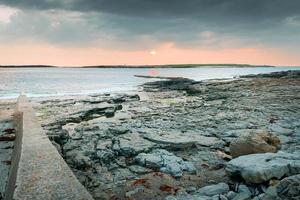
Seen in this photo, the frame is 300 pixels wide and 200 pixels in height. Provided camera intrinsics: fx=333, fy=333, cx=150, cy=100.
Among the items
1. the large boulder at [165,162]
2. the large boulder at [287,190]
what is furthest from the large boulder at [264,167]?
the large boulder at [165,162]

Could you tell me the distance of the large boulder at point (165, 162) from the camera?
7285 mm

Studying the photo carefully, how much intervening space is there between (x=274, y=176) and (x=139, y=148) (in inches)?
159

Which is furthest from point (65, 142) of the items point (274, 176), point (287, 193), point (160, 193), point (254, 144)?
point (287, 193)

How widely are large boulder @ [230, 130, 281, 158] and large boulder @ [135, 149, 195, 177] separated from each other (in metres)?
1.14

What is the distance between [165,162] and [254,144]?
2.03m

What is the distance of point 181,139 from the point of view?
31.6 feet

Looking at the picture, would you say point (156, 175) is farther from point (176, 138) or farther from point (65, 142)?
point (65, 142)

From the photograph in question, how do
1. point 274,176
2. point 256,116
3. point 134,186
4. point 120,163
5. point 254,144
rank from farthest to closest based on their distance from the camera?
point 256,116 → point 120,163 → point 254,144 → point 134,186 → point 274,176

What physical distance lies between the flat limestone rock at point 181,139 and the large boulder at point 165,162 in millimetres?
1018

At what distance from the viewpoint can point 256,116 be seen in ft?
45.7

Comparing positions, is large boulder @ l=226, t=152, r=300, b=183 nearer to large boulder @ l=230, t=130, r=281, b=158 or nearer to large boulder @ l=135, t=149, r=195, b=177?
large boulder @ l=230, t=130, r=281, b=158

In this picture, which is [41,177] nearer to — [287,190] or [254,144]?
[287,190]

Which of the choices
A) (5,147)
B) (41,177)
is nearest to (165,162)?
(41,177)

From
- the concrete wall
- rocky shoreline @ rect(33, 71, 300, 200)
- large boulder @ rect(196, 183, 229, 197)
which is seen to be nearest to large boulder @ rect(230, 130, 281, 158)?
rocky shoreline @ rect(33, 71, 300, 200)
